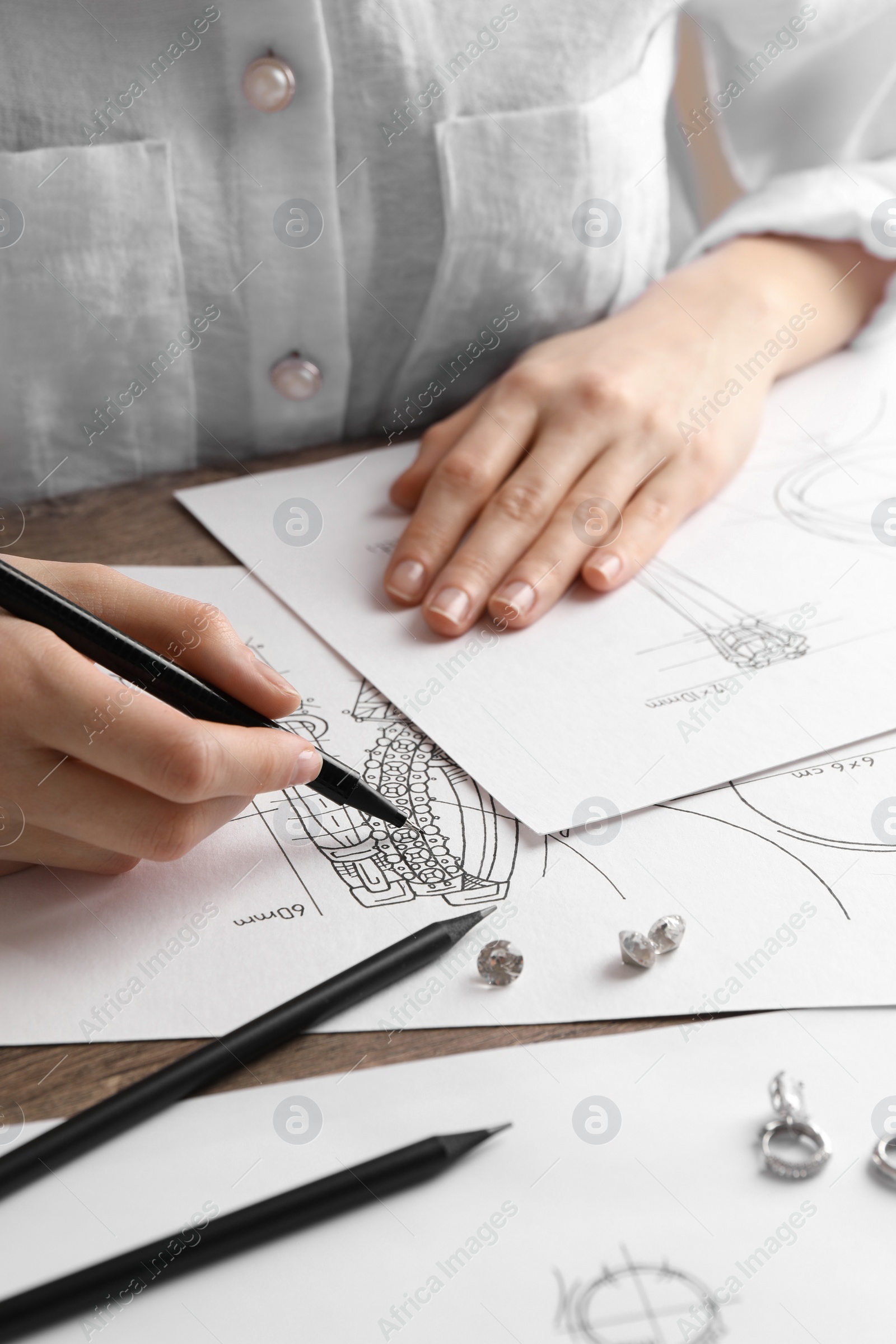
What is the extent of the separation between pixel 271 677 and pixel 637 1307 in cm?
28

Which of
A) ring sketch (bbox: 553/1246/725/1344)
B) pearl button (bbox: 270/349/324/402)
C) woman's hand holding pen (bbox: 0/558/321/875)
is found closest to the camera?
ring sketch (bbox: 553/1246/725/1344)

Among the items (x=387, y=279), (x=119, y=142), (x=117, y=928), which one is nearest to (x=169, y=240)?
(x=119, y=142)

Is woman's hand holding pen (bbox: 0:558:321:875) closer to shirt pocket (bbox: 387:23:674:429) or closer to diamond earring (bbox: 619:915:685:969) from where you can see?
diamond earring (bbox: 619:915:685:969)

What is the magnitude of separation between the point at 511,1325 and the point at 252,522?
53cm

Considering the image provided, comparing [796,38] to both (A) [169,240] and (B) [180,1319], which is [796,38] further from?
(B) [180,1319]

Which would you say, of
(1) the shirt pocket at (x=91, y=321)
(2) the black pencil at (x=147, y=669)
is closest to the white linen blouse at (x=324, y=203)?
(1) the shirt pocket at (x=91, y=321)

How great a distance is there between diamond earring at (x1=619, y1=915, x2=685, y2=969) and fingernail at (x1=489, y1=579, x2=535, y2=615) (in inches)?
9.4

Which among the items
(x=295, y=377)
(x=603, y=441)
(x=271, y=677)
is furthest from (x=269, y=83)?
(x=271, y=677)

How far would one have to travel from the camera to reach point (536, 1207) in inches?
13.3

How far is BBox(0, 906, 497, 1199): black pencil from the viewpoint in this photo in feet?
1.13

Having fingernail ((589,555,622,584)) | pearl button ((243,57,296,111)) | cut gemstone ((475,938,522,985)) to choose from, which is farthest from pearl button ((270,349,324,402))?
cut gemstone ((475,938,522,985))

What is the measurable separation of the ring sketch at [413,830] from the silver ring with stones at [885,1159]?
0.17 m

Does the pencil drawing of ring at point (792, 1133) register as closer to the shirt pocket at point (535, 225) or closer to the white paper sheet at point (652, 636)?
the white paper sheet at point (652, 636)

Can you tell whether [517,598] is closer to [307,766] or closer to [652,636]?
[652,636]
